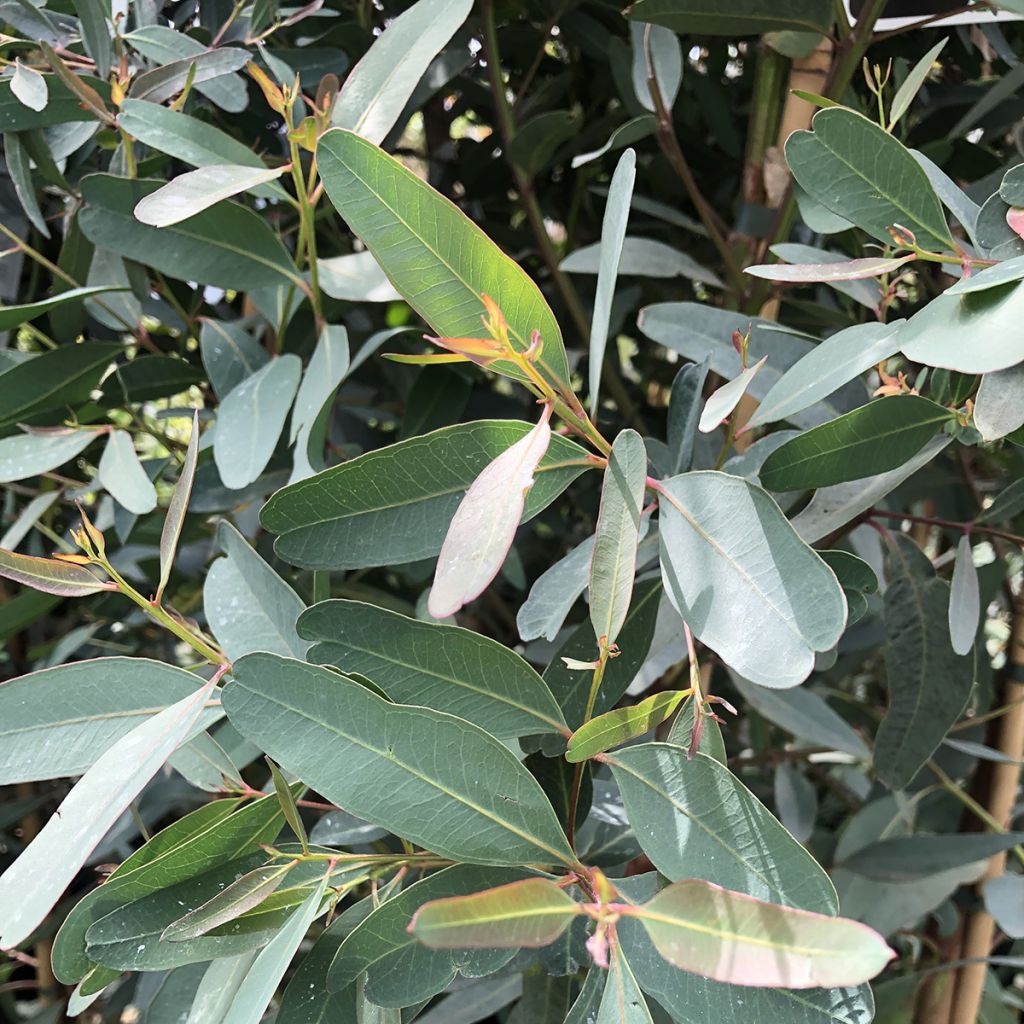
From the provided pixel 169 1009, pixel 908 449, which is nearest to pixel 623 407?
pixel 908 449

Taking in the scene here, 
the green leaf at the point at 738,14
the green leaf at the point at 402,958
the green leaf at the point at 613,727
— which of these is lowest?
the green leaf at the point at 402,958

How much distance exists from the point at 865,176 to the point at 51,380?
1.36 feet

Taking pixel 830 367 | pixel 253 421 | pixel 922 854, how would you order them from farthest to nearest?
1. pixel 922 854
2. pixel 253 421
3. pixel 830 367

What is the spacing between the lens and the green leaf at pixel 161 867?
0.31 meters

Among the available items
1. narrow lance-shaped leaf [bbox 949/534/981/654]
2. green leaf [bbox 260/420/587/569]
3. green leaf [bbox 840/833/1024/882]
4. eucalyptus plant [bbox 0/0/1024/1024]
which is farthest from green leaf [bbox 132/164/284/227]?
green leaf [bbox 840/833/1024/882]

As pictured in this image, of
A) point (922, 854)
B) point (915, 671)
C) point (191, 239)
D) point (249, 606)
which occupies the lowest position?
point (922, 854)

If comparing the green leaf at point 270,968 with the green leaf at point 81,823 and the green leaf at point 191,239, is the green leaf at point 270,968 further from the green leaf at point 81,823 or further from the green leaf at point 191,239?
the green leaf at point 191,239

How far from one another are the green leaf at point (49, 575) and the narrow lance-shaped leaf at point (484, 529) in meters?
0.13

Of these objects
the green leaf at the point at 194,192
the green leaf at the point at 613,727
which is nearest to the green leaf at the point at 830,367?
the green leaf at the point at 613,727

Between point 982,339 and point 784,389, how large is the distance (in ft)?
0.23

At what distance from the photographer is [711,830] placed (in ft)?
0.90

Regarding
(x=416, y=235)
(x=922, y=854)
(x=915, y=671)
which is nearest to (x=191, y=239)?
(x=416, y=235)

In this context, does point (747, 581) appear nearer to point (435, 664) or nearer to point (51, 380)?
point (435, 664)

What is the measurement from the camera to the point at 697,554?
302 millimetres
